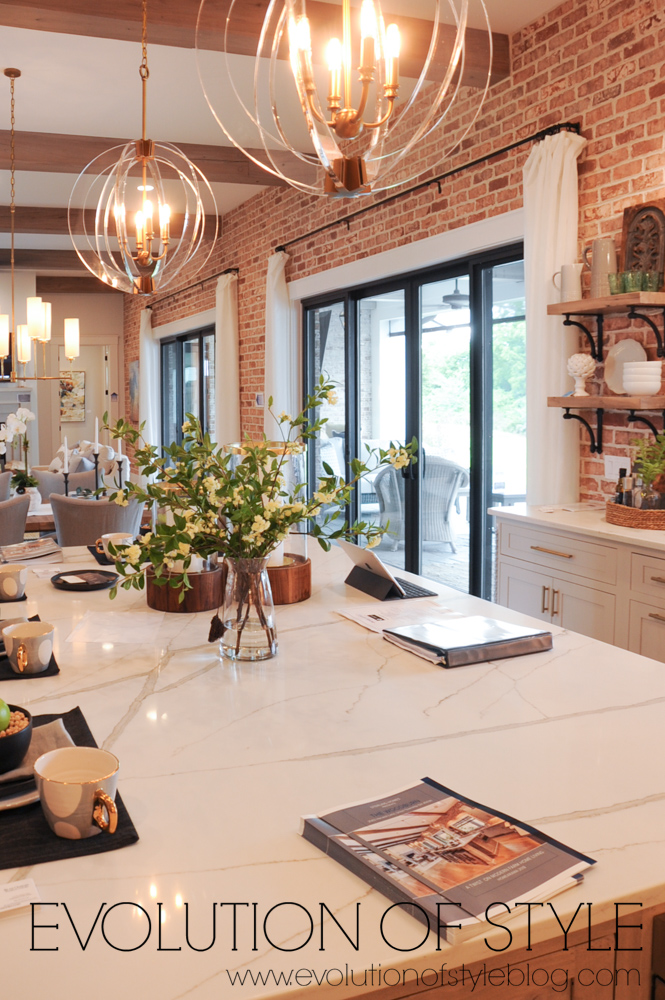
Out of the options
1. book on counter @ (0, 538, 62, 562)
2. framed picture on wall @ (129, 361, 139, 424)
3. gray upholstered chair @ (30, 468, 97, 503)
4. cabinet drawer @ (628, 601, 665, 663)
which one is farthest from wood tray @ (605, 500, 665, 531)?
framed picture on wall @ (129, 361, 139, 424)

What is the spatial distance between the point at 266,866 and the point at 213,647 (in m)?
0.82

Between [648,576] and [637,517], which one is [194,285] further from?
[648,576]

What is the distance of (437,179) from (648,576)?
2.85 m

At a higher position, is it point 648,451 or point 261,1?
point 261,1

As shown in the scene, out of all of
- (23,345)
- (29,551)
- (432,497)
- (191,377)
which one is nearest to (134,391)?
(191,377)

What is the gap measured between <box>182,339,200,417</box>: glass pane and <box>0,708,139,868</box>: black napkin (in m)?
8.36

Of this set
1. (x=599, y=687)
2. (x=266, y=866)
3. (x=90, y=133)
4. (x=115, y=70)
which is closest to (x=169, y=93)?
(x=115, y=70)

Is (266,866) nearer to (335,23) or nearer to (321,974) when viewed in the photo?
(321,974)

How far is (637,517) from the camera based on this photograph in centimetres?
287

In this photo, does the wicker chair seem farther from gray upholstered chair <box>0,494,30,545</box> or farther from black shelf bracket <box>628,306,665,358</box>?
gray upholstered chair <box>0,494,30,545</box>

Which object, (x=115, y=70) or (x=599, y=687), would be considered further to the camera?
(x=115, y=70)

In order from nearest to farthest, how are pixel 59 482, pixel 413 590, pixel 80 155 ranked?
1. pixel 413 590
2. pixel 80 155
3. pixel 59 482

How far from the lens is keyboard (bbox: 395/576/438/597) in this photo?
2.18 m

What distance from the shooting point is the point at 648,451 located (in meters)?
2.98
